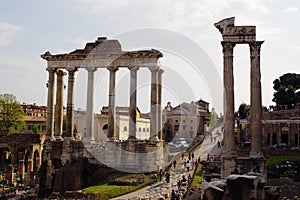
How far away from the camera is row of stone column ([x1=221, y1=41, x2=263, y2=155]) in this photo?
2014cm

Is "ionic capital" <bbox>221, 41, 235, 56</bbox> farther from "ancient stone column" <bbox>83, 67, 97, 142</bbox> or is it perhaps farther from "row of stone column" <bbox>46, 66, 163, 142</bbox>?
"ancient stone column" <bbox>83, 67, 97, 142</bbox>

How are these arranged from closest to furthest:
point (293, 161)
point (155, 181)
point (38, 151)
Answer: point (155, 181) < point (293, 161) < point (38, 151)

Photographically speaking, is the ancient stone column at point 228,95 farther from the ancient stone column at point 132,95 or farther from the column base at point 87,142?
the column base at point 87,142

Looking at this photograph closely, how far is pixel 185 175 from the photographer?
25.8 meters

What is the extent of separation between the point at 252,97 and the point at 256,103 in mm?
384

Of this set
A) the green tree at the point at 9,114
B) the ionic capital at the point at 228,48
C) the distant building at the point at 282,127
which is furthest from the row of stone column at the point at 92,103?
the green tree at the point at 9,114

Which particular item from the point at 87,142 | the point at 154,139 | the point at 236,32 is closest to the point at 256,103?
the point at 236,32

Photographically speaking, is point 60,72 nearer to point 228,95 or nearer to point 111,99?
point 111,99

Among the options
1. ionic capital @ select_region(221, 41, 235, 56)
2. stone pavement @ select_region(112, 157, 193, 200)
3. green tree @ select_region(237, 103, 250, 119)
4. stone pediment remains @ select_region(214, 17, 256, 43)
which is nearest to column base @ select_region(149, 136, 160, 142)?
stone pavement @ select_region(112, 157, 193, 200)

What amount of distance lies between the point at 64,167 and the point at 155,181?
Result: 7178 mm

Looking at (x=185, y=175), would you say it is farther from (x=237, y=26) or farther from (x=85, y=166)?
(x=237, y=26)

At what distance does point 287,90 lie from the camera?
170ft

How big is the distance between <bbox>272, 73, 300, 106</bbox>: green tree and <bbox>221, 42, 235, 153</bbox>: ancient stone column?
106 ft

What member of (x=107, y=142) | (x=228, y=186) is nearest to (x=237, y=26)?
(x=228, y=186)
